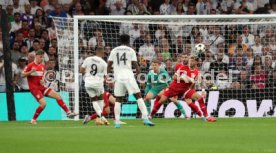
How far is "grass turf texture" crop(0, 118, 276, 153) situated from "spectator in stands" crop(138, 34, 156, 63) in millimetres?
7735

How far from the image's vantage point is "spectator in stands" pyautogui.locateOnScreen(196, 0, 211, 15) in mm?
29766

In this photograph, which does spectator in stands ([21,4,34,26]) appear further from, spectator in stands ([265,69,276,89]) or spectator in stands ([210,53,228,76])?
spectator in stands ([265,69,276,89])

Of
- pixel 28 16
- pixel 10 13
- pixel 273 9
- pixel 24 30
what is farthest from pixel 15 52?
pixel 273 9

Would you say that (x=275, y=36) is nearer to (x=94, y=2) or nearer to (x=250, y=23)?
(x=250, y=23)

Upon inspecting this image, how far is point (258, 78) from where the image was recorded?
26.6m

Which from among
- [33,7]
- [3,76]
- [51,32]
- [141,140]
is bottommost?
[141,140]

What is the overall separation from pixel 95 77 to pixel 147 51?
5.52 metres

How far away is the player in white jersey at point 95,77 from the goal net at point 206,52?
146 inches

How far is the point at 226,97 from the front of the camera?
1029 inches

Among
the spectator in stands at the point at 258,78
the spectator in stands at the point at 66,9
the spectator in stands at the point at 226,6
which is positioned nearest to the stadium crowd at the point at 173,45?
the spectator in stands at the point at 258,78

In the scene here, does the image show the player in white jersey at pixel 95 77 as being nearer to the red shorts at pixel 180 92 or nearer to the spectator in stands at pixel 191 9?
the red shorts at pixel 180 92

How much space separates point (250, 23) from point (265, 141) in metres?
12.0

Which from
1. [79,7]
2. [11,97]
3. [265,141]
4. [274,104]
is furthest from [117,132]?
[79,7]

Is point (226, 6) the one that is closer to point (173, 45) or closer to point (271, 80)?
point (173, 45)
